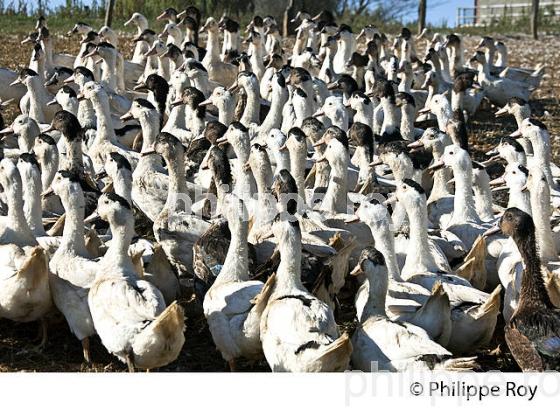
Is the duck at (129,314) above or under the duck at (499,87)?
under

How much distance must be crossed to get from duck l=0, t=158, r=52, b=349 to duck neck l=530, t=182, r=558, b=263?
147 inches

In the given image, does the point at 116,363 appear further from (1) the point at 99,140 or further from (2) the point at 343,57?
(2) the point at 343,57

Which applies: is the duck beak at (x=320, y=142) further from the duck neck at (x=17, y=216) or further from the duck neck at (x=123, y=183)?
the duck neck at (x=17, y=216)

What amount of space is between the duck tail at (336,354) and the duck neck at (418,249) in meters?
1.78

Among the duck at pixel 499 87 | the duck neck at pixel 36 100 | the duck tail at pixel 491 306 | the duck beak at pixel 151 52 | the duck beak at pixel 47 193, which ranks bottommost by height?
the duck tail at pixel 491 306

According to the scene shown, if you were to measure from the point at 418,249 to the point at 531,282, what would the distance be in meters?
1.21

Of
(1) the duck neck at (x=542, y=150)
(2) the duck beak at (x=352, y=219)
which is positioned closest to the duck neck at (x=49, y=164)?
(2) the duck beak at (x=352, y=219)

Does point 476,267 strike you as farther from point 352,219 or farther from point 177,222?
point 177,222

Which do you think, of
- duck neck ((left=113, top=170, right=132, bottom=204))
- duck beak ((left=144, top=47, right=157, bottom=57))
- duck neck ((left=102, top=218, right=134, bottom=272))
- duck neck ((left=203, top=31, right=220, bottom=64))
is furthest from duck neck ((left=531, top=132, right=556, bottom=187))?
duck beak ((left=144, top=47, right=157, bottom=57))

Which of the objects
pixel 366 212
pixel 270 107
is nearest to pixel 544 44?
pixel 270 107

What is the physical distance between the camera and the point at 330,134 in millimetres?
9469

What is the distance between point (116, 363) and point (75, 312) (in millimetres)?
439

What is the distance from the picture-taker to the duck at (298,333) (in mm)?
5961

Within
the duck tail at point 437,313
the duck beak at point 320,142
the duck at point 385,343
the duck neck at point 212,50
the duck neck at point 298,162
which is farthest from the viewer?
the duck neck at point 212,50
